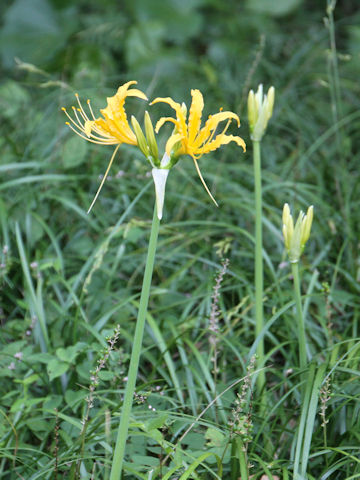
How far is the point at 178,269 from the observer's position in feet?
9.00

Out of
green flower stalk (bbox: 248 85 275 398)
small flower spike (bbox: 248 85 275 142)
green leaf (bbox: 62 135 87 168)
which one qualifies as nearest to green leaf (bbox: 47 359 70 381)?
green flower stalk (bbox: 248 85 275 398)

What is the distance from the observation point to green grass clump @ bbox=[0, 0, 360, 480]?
1.85 m

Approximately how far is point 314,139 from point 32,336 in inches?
89.9

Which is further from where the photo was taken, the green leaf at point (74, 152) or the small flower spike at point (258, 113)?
the green leaf at point (74, 152)

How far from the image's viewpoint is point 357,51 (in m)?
4.44

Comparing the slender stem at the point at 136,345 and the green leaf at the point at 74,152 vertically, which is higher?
the green leaf at the point at 74,152

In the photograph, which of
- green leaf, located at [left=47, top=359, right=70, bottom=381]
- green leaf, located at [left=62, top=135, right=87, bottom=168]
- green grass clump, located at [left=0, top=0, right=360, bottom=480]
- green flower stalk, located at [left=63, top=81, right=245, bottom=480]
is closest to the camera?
green flower stalk, located at [left=63, top=81, right=245, bottom=480]

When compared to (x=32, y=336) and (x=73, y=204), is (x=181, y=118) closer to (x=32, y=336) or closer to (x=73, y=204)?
(x=32, y=336)

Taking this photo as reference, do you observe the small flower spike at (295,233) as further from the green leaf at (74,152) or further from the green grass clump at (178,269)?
the green leaf at (74,152)

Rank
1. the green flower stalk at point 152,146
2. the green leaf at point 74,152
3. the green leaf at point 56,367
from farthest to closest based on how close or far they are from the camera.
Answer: the green leaf at point 74,152, the green leaf at point 56,367, the green flower stalk at point 152,146

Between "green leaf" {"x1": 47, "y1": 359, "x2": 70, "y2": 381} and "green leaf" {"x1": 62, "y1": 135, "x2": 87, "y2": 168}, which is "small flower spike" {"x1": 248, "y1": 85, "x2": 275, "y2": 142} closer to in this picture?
"green leaf" {"x1": 47, "y1": 359, "x2": 70, "y2": 381}

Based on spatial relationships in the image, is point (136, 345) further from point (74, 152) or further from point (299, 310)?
point (74, 152)

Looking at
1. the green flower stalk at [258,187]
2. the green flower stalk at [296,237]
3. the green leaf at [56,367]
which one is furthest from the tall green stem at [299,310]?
the green leaf at [56,367]

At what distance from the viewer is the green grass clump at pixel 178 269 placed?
72.9 inches
